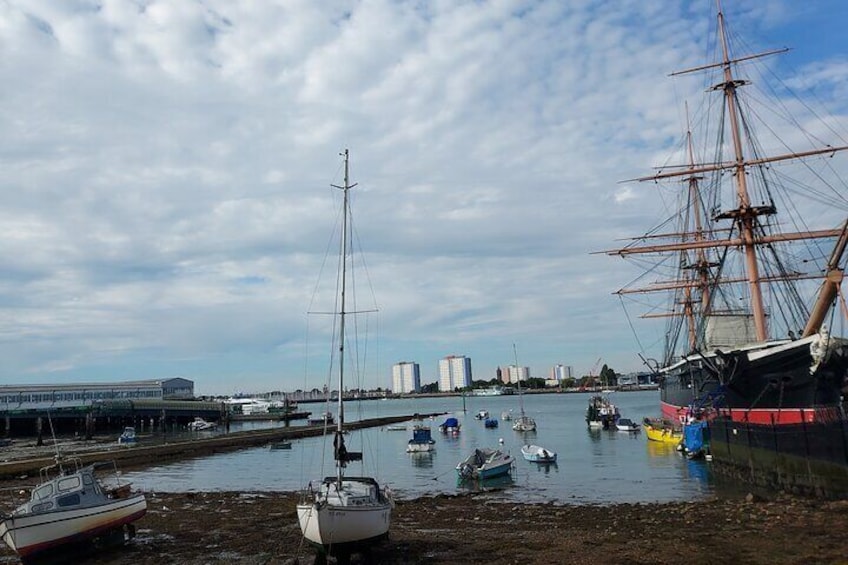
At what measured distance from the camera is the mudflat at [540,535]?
18.9 meters

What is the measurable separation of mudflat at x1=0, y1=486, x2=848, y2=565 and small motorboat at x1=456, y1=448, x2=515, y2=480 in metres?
11.2

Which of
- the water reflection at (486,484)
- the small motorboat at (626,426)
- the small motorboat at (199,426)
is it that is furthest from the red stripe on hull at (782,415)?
the small motorboat at (199,426)

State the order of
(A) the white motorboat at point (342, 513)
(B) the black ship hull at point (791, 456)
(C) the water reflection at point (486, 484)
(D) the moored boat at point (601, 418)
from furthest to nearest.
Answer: (D) the moored boat at point (601, 418) < (C) the water reflection at point (486, 484) < (B) the black ship hull at point (791, 456) < (A) the white motorboat at point (342, 513)

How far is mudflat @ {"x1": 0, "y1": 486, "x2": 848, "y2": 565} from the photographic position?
18859 millimetres

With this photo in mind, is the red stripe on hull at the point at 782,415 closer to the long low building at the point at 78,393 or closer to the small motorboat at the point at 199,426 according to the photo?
the small motorboat at the point at 199,426

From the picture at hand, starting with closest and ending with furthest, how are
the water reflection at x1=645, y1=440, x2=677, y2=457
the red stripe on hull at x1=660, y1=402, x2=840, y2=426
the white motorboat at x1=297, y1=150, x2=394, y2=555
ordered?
the white motorboat at x1=297, y1=150, x2=394, y2=555 → the red stripe on hull at x1=660, y1=402, x2=840, y2=426 → the water reflection at x1=645, y1=440, x2=677, y2=457

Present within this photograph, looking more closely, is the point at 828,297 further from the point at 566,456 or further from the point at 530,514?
the point at 566,456

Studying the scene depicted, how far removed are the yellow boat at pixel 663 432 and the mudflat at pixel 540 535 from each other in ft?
114

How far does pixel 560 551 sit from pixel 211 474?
37530 mm

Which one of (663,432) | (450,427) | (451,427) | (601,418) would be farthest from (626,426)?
(450,427)

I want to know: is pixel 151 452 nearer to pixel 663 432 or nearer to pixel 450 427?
pixel 450 427

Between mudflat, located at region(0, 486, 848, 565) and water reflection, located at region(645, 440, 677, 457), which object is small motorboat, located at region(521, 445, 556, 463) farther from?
mudflat, located at region(0, 486, 848, 565)

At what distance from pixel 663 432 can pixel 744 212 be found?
2386 cm

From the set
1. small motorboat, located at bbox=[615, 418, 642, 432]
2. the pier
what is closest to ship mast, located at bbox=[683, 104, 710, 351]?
small motorboat, located at bbox=[615, 418, 642, 432]
